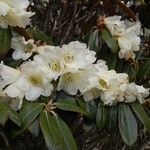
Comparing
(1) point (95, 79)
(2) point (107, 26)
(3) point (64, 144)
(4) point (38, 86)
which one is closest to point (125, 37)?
→ (2) point (107, 26)

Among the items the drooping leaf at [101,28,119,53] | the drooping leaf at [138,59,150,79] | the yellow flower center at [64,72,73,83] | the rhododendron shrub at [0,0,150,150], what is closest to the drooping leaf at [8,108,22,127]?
the rhododendron shrub at [0,0,150,150]

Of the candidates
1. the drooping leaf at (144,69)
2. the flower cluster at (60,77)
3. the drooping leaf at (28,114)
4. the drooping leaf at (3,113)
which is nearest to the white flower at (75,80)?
the flower cluster at (60,77)

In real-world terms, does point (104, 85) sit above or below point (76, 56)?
below

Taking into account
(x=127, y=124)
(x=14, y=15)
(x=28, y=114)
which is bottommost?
(x=127, y=124)

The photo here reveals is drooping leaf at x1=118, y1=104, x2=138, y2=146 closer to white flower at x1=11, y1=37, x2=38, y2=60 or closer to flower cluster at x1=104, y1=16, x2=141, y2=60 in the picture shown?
flower cluster at x1=104, y1=16, x2=141, y2=60

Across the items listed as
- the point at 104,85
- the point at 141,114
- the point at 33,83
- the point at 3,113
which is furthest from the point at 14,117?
the point at 141,114

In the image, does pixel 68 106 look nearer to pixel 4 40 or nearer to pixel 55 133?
pixel 55 133

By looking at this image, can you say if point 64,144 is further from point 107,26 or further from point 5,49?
point 107,26

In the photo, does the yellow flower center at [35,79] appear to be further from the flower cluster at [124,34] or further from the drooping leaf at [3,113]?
the flower cluster at [124,34]
